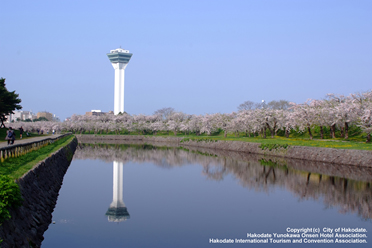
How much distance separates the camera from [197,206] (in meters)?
20.2

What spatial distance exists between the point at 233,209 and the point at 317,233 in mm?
5016

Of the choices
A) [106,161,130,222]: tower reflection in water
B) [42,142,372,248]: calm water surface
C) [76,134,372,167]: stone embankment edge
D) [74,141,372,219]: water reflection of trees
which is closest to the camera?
[42,142,372,248]: calm water surface

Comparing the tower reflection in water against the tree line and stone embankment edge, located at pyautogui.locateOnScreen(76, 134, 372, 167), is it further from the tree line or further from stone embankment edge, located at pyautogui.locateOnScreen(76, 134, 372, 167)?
the tree line

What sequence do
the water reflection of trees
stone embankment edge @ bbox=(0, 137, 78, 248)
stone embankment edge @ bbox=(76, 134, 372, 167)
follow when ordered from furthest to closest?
1. stone embankment edge @ bbox=(76, 134, 372, 167)
2. the water reflection of trees
3. stone embankment edge @ bbox=(0, 137, 78, 248)

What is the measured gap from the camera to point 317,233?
15.4m

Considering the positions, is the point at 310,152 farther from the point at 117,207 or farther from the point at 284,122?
the point at 117,207

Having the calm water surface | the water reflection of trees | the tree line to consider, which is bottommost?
the calm water surface

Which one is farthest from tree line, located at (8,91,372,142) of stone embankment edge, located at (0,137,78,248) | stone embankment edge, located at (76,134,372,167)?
stone embankment edge, located at (0,137,78,248)

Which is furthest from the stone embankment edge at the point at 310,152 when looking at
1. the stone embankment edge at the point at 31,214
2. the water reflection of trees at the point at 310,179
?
the stone embankment edge at the point at 31,214

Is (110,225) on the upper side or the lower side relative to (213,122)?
lower

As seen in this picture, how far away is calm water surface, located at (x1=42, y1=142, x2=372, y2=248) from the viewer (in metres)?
14.9

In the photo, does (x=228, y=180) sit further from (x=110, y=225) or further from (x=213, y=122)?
(x=213, y=122)

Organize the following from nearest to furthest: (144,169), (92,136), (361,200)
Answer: (361,200)
(144,169)
(92,136)

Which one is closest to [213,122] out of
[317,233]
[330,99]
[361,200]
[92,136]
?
[330,99]
